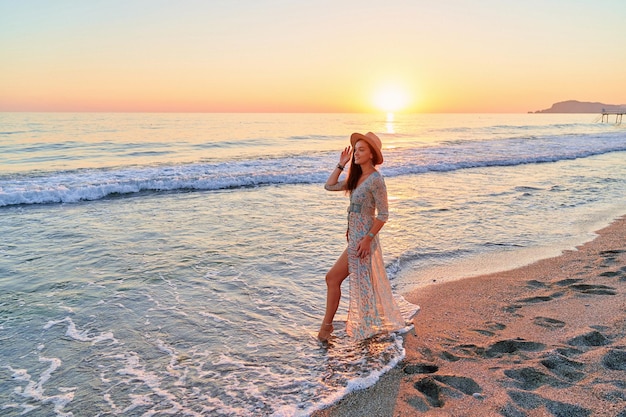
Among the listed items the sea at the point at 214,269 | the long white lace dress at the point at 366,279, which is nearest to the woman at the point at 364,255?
the long white lace dress at the point at 366,279

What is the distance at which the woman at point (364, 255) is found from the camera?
414 centimetres

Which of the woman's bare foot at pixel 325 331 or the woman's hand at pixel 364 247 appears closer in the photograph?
the woman's hand at pixel 364 247

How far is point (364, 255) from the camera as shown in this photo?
4.23 metres

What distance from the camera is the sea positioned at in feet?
12.3

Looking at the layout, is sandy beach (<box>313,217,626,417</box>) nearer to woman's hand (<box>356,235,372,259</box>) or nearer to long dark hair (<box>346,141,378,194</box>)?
woman's hand (<box>356,235,372,259</box>)

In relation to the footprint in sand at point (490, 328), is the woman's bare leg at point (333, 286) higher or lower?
higher

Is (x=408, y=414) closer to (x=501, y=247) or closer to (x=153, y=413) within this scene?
(x=153, y=413)

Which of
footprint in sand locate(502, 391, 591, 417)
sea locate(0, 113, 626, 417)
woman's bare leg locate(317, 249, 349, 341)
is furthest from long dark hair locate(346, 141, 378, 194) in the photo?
footprint in sand locate(502, 391, 591, 417)

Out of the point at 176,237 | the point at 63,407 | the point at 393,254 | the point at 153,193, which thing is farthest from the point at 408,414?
the point at 153,193

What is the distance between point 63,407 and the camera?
3438mm

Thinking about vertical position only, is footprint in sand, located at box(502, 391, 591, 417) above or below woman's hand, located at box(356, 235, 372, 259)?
below

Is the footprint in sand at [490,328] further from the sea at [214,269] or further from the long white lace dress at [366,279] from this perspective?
the long white lace dress at [366,279]

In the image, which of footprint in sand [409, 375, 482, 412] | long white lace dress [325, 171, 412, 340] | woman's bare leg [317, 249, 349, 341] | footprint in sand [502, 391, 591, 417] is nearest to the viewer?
footprint in sand [502, 391, 591, 417]

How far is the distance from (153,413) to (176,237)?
543 centimetres
